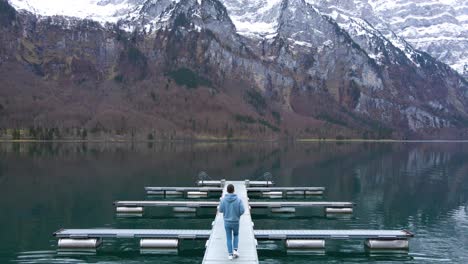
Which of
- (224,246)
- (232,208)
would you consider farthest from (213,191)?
(232,208)

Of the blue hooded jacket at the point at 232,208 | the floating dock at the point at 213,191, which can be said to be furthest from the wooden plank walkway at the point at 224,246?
the floating dock at the point at 213,191

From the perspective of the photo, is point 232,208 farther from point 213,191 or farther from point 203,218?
point 213,191

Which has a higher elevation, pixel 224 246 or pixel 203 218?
pixel 224 246

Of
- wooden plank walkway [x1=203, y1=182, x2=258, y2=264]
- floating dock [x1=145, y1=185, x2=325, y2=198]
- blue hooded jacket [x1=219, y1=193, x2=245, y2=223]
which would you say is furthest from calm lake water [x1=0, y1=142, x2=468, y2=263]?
blue hooded jacket [x1=219, y1=193, x2=245, y2=223]

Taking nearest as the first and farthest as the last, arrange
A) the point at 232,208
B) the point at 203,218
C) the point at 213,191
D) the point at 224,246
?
1. the point at 232,208
2. the point at 224,246
3. the point at 203,218
4. the point at 213,191

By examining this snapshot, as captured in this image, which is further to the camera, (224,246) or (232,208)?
(224,246)

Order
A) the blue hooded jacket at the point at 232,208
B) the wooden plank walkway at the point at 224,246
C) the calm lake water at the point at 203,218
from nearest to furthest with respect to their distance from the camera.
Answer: the blue hooded jacket at the point at 232,208
the wooden plank walkway at the point at 224,246
the calm lake water at the point at 203,218

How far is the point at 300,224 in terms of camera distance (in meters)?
59.3

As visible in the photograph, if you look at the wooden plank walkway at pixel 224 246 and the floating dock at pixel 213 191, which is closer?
the wooden plank walkway at pixel 224 246

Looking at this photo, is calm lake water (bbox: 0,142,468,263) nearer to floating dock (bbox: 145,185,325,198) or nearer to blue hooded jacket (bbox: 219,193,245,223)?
floating dock (bbox: 145,185,325,198)

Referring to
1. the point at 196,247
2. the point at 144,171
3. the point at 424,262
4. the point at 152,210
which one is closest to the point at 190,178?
the point at 144,171

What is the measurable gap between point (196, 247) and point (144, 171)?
6656 centimetres

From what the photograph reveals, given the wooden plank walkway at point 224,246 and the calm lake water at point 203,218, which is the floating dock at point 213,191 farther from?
the wooden plank walkway at point 224,246

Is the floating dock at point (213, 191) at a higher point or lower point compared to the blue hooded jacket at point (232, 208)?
lower
